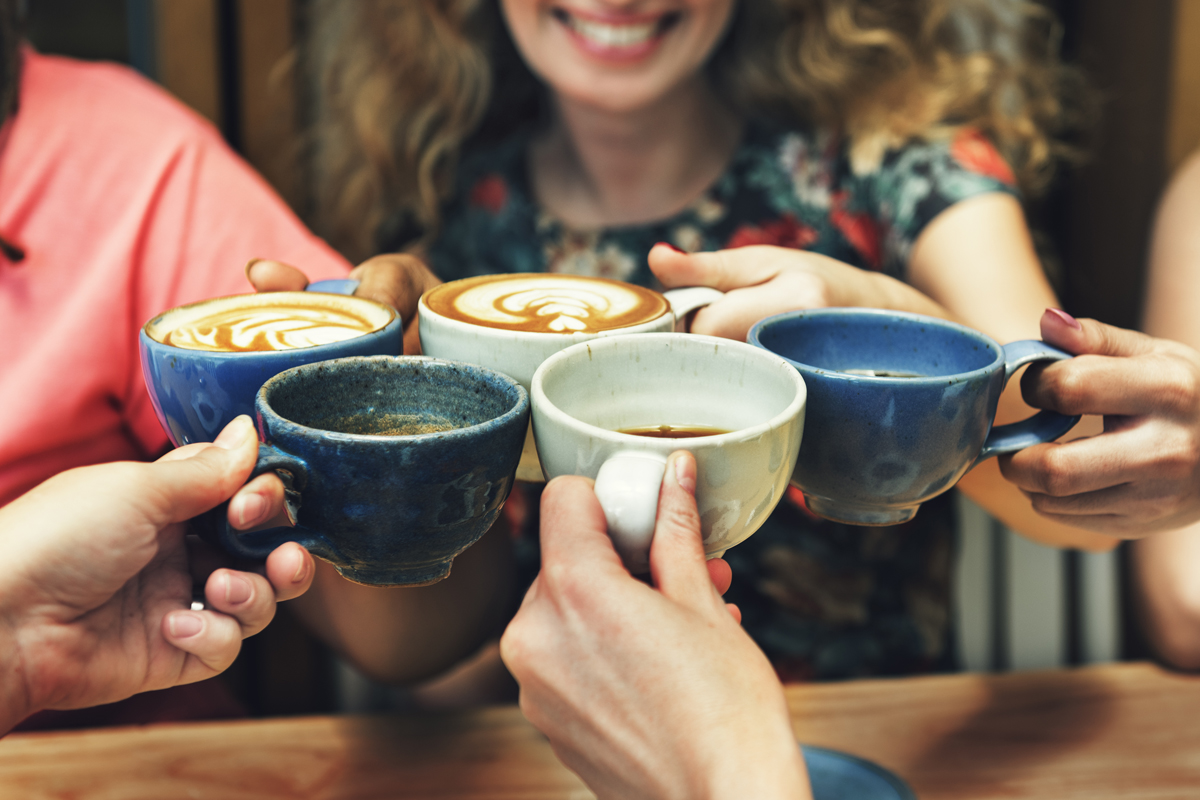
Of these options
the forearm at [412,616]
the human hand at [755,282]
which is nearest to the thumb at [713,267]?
the human hand at [755,282]

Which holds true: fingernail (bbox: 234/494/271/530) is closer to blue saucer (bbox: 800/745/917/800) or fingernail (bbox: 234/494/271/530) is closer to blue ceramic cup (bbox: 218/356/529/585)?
blue ceramic cup (bbox: 218/356/529/585)

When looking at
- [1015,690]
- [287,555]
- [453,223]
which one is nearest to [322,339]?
[287,555]

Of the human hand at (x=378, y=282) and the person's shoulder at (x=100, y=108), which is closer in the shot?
the human hand at (x=378, y=282)

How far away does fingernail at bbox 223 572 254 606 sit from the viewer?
59 centimetres

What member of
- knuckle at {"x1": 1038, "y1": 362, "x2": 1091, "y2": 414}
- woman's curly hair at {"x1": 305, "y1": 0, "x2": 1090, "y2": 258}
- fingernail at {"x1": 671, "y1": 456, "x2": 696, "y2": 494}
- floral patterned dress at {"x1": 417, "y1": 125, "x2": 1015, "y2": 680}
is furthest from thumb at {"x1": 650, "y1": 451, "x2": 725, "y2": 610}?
woman's curly hair at {"x1": 305, "y1": 0, "x2": 1090, "y2": 258}

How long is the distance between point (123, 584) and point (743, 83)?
47.7 inches

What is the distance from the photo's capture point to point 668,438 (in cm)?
53

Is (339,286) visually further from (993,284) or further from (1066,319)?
(993,284)

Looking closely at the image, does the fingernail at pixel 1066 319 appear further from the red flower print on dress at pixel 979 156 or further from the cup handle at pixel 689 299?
the red flower print on dress at pixel 979 156

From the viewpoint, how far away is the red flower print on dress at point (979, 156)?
127cm

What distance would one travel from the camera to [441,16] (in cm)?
155

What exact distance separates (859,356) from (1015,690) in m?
0.51

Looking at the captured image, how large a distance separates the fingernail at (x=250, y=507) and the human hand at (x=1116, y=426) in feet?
1.78

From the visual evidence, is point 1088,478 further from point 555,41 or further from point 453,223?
point 453,223
